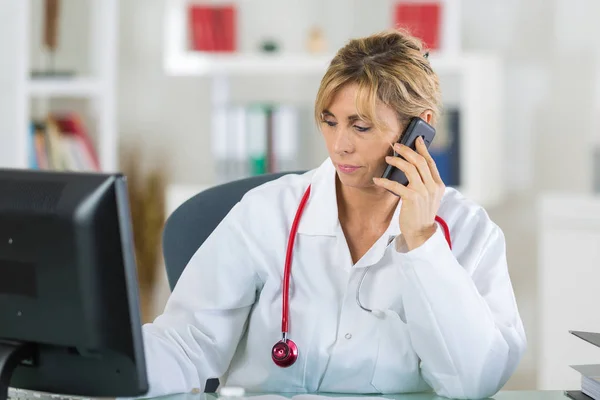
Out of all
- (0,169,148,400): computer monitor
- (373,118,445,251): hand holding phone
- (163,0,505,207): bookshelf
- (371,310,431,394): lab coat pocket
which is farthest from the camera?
(163,0,505,207): bookshelf

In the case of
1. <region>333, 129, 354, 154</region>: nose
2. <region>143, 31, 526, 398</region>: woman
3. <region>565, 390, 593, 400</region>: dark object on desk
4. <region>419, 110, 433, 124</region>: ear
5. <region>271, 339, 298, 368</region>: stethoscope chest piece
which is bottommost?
<region>565, 390, 593, 400</region>: dark object on desk

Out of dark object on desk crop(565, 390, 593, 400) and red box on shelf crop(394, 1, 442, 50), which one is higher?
red box on shelf crop(394, 1, 442, 50)

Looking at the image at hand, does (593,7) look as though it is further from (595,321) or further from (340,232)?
(340,232)

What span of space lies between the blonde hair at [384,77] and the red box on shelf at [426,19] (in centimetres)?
218

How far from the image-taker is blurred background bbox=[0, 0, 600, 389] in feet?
12.1

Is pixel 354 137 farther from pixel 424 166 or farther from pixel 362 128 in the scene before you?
pixel 424 166

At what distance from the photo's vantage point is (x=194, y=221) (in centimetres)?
212

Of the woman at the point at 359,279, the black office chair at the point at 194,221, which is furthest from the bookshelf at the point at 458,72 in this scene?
the woman at the point at 359,279

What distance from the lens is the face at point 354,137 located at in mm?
1786

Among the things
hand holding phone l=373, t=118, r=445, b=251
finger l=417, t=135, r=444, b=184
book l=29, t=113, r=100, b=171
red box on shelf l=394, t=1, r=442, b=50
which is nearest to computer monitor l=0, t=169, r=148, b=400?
hand holding phone l=373, t=118, r=445, b=251

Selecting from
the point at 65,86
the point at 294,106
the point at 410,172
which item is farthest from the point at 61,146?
the point at 410,172

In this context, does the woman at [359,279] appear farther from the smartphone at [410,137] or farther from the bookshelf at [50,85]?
the bookshelf at [50,85]

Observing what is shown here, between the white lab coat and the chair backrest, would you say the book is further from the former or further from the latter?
the white lab coat

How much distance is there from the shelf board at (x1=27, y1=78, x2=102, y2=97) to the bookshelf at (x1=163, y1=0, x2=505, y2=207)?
35 cm
